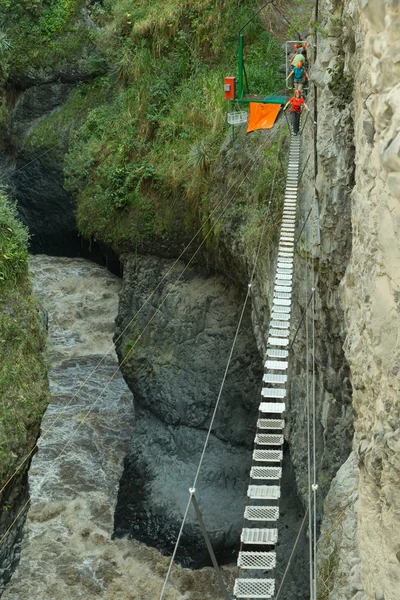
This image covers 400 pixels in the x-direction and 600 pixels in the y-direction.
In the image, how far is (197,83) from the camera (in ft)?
59.5

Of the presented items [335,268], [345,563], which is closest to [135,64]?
[335,268]

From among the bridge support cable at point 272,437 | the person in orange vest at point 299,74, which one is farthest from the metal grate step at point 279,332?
the person in orange vest at point 299,74

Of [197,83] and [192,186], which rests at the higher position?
[197,83]

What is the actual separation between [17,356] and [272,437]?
357 cm

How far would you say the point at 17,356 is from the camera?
32.6ft

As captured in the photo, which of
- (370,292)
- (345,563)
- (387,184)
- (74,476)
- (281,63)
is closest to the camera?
(387,184)

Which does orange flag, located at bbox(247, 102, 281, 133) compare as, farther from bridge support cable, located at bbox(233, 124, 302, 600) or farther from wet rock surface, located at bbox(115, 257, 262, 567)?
wet rock surface, located at bbox(115, 257, 262, 567)

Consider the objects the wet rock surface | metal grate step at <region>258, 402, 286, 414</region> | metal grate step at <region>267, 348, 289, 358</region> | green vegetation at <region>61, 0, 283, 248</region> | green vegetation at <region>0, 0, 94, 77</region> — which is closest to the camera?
metal grate step at <region>258, 402, 286, 414</region>

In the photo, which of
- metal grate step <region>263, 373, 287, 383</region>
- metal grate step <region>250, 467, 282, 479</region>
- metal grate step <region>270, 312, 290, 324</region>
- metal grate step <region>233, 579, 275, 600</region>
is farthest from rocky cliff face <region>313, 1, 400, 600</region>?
metal grate step <region>270, 312, 290, 324</region>

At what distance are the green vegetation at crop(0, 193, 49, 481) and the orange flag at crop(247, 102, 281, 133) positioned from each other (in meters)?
5.15

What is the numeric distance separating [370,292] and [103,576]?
10.0 meters

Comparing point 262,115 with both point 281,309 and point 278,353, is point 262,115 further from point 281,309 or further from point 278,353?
point 278,353

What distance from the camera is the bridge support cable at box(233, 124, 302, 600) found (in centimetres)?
635

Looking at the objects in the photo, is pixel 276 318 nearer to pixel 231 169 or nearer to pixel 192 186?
pixel 231 169
